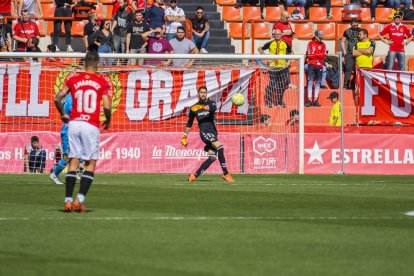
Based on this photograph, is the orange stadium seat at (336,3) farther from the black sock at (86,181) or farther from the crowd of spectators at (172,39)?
the black sock at (86,181)

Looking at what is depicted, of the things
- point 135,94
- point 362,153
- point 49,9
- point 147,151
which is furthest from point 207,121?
point 49,9

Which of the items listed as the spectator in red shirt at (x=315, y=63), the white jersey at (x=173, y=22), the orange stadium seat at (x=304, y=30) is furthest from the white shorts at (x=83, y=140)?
the orange stadium seat at (x=304, y=30)

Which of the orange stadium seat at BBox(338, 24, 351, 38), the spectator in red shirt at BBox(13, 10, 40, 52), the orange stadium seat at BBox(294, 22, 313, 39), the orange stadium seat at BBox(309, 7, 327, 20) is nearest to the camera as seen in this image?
the spectator in red shirt at BBox(13, 10, 40, 52)

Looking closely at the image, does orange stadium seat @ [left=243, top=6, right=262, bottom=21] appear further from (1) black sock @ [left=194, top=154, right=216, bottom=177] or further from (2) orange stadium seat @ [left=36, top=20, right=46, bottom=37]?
(1) black sock @ [left=194, top=154, right=216, bottom=177]

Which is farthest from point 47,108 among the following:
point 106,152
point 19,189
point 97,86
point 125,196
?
point 97,86

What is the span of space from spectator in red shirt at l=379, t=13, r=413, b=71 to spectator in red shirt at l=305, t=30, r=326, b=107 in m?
1.98

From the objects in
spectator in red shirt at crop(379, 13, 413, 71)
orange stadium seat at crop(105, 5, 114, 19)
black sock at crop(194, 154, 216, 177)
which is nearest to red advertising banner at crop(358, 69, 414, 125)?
spectator in red shirt at crop(379, 13, 413, 71)

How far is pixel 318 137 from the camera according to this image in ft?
91.6

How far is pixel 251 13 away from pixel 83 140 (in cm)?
2140

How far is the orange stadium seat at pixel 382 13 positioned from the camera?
119 ft

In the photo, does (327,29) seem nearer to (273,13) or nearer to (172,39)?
(273,13)

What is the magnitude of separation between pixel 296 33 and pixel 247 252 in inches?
963

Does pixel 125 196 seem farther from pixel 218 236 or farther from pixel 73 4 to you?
pixel 73 4

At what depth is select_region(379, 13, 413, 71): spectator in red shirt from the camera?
103ft
